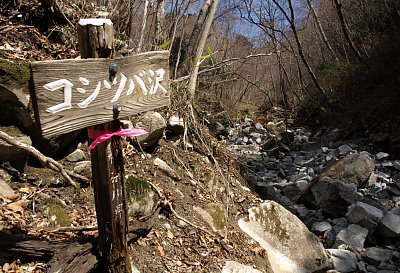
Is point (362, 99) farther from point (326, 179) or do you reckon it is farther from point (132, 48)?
point (132, 48)

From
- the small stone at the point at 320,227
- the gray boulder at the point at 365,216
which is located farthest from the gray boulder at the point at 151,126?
the gray boulder at the point at 365,216

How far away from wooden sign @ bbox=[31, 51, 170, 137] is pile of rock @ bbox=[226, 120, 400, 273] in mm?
2810

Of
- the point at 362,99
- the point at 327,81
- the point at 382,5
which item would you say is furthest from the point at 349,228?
the point at 382,5

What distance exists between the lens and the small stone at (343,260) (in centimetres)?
355

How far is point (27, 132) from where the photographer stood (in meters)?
2.70

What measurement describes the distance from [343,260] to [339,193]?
140 cm

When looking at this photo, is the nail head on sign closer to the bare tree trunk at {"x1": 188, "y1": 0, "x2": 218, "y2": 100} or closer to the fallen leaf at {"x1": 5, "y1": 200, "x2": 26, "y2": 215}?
the fallen leaf at {"x1": 5, "y1": 200, "x2": 26, "y2": 215}

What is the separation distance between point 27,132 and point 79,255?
119 centimetres

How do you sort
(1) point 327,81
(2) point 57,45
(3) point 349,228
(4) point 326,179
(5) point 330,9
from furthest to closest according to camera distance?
(5) point 330,9 < (1) point 327,81 < (4) point 326,179 < (3) point 349,228 < (2) point 57,45

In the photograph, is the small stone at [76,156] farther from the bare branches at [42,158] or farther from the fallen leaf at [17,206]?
the fallen leaf at [17,206]

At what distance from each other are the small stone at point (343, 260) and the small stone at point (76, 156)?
2.62 m

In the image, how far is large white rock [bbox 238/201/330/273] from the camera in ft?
10.8

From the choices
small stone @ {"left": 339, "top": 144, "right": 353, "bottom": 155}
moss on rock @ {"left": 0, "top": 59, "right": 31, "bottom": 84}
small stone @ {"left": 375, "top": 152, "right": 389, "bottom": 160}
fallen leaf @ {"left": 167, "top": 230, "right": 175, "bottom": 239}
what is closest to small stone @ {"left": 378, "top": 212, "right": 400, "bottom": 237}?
small stone @ {"left": 375, "top": 152, "right": 389, "bottom": 160}

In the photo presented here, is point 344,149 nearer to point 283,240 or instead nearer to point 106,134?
point 283,240
